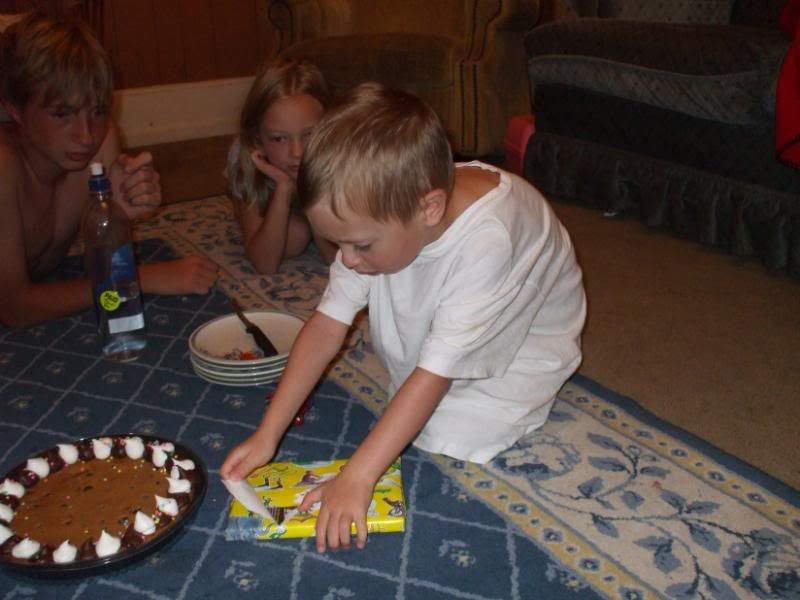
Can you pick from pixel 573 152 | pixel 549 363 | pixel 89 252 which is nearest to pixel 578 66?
pixel 573 152

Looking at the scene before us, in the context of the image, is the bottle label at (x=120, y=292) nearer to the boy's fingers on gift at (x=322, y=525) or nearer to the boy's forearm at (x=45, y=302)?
the boy's forearm at (x=45, y=302)

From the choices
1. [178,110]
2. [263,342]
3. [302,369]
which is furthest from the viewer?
[178,110]

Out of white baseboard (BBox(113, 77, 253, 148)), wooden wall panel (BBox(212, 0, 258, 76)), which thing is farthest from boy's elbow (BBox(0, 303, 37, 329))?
wooden wall panel (BBox(212, 0, 258, 76))

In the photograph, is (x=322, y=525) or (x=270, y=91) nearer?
(x=322, y=525)

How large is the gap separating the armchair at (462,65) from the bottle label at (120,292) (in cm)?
154

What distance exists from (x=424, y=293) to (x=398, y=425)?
0.71ft

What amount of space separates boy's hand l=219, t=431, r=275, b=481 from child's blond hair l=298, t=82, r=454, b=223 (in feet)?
1.16

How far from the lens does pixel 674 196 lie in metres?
2.19

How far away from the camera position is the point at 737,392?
1.48m

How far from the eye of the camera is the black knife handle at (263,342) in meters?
1.51

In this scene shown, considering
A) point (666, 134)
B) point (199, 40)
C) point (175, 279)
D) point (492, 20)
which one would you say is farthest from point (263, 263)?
point (199, 40)

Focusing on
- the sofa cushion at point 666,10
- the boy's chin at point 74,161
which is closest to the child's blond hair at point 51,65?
the boy's chin at point 74,161

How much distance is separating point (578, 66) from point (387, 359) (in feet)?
4.68

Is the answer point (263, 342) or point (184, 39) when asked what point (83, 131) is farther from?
point (184, 39)
